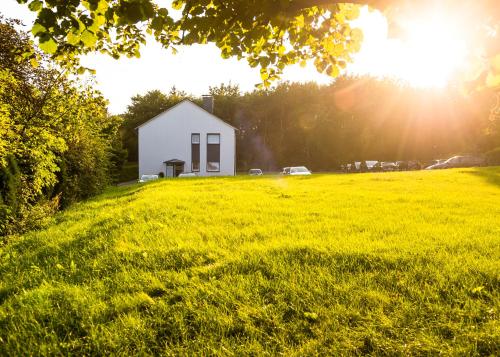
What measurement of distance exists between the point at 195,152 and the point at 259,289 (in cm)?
4059

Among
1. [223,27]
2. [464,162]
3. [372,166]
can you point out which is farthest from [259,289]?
[372,166]

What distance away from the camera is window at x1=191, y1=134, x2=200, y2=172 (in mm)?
44031

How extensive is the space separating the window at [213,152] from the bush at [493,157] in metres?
29.0

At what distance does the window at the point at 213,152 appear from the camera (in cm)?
4431

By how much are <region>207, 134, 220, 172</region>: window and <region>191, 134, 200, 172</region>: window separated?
1228mm

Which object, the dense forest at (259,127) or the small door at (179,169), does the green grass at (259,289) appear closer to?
the dense forest at (259,127)

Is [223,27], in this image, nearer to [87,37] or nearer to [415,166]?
[87,37]

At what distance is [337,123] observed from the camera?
5431cm

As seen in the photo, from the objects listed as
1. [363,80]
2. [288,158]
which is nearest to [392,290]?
[363,80]

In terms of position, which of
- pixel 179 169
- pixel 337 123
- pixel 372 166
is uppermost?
pixel 337 123

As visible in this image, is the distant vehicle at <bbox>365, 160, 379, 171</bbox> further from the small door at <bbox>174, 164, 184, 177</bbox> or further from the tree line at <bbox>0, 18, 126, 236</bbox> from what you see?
the tree line at <bbox>0, 18, 126, 236</bbox>

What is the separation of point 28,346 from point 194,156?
135ft

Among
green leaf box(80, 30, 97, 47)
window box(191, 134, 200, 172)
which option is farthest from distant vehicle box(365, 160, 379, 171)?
green leaf box(80, 30, 97, 47)

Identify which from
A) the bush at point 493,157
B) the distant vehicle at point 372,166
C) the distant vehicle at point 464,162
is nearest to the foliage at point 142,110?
the distant vehicle at point 372,166
